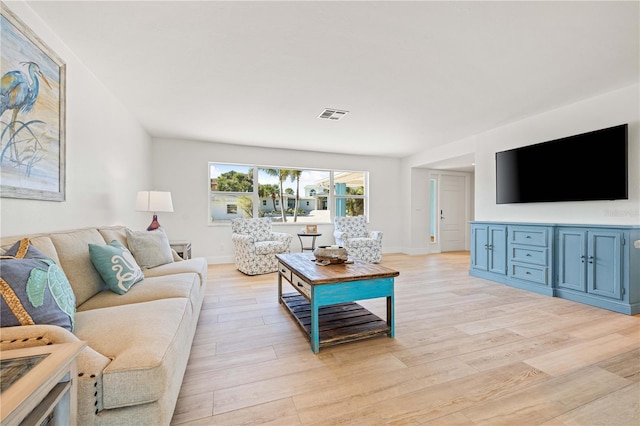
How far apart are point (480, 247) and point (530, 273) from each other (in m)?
0.77

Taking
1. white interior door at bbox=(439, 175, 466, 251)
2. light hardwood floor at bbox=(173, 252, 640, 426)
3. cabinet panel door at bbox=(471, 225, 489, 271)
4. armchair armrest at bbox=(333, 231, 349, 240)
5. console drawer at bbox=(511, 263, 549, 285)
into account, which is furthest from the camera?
white interior door at bbox=(439, 175, 466, 251)

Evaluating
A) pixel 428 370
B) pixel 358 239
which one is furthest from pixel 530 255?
pixel 428 370

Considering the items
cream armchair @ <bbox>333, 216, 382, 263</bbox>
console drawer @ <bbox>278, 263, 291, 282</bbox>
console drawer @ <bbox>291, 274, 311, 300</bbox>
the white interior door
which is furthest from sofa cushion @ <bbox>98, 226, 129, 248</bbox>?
the white interior door

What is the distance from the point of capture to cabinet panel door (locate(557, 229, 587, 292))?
3.06 metres

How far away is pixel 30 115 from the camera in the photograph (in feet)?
5.85

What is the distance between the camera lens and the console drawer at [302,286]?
2.10 metres

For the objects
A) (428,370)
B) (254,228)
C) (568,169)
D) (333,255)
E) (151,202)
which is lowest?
(428,370)

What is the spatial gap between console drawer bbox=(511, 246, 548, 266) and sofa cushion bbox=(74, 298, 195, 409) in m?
4.02

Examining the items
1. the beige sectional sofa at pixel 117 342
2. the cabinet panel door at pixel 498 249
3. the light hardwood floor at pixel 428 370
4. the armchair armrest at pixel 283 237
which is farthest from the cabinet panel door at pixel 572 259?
the beige sectional sofa at pixel 117 342

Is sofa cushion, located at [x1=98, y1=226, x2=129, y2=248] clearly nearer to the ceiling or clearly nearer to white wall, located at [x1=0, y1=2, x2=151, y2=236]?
white wall, located at [x1=0, y1=2, x2=151, y2=236]

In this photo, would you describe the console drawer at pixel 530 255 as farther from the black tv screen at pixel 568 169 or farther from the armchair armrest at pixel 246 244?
the armchair armrest at pixel 246 244

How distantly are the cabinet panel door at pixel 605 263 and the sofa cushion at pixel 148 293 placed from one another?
4.04 meters

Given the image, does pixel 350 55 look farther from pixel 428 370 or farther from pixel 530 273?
pixel 530 273

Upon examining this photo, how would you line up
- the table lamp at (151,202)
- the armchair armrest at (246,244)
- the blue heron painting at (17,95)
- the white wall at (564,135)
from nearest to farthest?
1. the blue heron painting at (17,95)
2. the white wall at (564,135)
3. the table lamp at (151,202)
4. the armchair armrest at (246,244)
